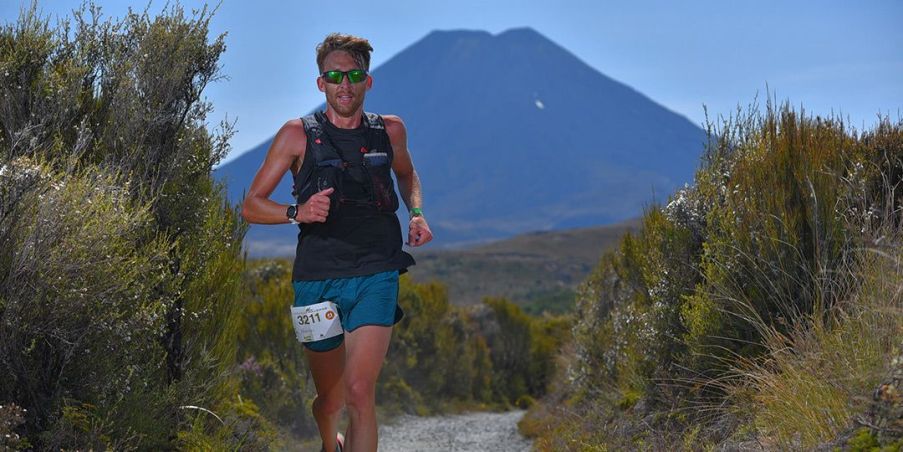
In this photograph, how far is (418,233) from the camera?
573cm

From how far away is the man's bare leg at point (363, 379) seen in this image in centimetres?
544

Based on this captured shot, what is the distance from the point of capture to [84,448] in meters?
5.20

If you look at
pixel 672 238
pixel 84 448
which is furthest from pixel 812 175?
pixel 84 448

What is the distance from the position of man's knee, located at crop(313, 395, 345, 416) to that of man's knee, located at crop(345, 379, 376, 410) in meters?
0.60

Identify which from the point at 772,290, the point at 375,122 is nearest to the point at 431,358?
the point at 772,290

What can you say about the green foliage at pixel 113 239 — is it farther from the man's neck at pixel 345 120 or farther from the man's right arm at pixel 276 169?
the man's neck at pixel 345 120

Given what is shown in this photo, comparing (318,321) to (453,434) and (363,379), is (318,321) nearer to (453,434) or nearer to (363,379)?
(363,379)

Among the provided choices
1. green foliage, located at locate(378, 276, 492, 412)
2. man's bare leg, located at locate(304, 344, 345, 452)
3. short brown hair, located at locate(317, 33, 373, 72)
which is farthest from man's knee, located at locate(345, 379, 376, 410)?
green foliage, located at locate(378, 276, 492, 412)

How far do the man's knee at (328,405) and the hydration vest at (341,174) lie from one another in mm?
1158

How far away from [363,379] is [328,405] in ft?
2.43

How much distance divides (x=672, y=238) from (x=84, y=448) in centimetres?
439

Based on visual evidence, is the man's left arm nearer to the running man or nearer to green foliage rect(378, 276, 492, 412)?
the running man

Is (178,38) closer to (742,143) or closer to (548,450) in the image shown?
(742,143)

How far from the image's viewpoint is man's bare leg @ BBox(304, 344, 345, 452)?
5883mm
